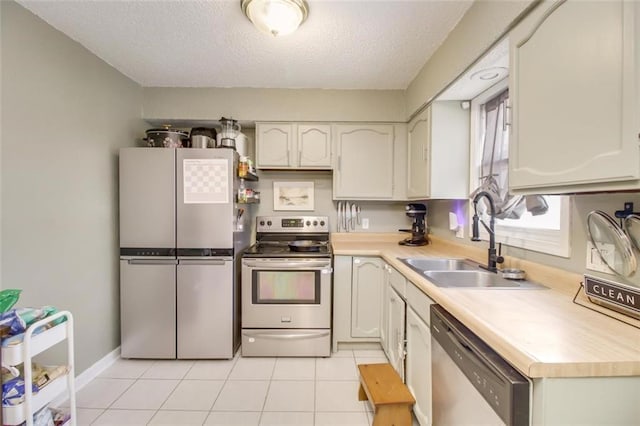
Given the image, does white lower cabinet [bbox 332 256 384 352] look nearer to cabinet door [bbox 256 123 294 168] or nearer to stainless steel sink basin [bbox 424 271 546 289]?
stainless steel sink basin [bbox 424 271 546 289]

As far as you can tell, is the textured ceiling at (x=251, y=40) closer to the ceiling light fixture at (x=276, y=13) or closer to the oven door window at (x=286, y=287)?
the ceiling light fixture at (x=276, y=13)

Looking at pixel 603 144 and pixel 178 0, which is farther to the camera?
pixel 178 0

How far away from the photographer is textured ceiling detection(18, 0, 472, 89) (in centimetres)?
155

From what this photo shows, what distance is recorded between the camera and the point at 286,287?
90.3 inches

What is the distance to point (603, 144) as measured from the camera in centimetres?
79

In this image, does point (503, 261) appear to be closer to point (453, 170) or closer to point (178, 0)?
point (453, 170)

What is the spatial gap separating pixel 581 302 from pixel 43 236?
271 cm

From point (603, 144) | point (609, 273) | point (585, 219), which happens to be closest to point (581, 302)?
point (609, 273)

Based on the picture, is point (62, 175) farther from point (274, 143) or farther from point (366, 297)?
point (366, 297)

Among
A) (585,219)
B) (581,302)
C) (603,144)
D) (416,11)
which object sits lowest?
(581,302)

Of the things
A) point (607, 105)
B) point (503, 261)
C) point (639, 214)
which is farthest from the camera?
point (503, 261)

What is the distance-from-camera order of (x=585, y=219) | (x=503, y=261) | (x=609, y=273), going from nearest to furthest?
(x=609, y=273) < (x=585, y=219) < (x=503, y=261)

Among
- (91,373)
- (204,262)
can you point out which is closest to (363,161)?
(204,262)

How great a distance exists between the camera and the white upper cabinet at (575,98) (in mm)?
730
